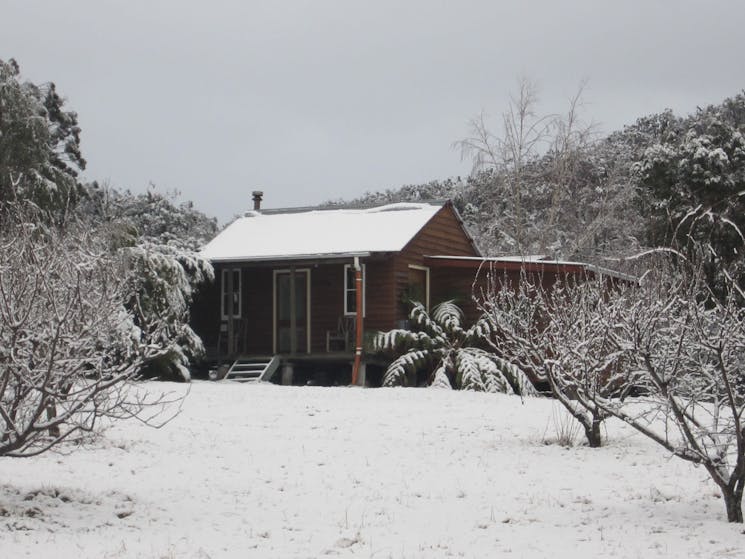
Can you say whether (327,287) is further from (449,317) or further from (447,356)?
(447,356)

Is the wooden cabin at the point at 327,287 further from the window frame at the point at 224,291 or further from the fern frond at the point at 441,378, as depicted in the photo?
the fern frond at the point at 441,378

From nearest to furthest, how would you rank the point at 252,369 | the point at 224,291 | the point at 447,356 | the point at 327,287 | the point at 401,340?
the point at 447,356, the point at 401,340, the point at 252,369, the point at 327,287, the point at 224,291

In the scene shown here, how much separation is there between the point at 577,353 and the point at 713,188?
1542 centimetres

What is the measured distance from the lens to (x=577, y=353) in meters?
10.1

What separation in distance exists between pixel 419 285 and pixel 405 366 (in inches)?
120

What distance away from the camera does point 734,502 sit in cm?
855

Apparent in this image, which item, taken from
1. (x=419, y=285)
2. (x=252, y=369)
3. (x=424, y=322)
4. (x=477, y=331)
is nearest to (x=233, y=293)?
(x=252, y=369)

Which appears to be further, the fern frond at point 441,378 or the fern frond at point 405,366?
the fern frond at point 405,366

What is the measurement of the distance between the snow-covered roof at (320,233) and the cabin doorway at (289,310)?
0.83 metres

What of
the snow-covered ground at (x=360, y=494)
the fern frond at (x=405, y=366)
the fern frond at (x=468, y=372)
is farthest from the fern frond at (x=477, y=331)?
the snow-covered ground at (x=360, y=494)

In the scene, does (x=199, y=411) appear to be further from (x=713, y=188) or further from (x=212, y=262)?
(x=713, y=188)

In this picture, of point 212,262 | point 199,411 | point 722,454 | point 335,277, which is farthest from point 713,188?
point 722,454

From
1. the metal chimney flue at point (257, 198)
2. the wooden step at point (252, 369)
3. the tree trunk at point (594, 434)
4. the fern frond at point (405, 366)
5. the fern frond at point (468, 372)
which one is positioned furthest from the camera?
the metal chimney flue at point (257, 198)

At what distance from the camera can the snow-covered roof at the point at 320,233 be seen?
23.1m
